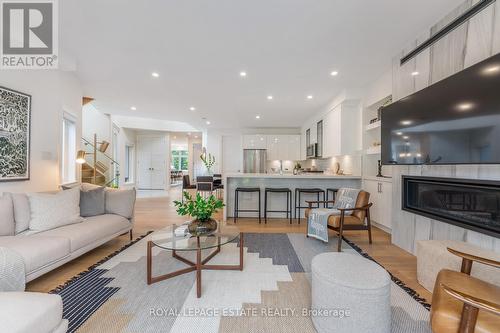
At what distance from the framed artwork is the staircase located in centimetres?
336

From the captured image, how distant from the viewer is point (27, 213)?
96.2 inches

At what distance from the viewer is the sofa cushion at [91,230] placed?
2379mm

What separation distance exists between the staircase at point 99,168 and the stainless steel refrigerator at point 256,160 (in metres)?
4.36

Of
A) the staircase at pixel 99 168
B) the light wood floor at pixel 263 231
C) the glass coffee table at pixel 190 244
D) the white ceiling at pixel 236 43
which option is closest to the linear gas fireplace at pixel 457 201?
the light wood floor at pixel 263 231

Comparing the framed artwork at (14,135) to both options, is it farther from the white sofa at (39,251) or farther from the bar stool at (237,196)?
the bar stool at (237,196)

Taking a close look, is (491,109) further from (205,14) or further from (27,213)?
(27,213)

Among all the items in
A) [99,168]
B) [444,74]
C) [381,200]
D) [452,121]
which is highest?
[444,74]

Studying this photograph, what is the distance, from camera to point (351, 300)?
1442 mm

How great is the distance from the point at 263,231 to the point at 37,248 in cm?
291

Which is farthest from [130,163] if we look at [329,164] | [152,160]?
[329,164]

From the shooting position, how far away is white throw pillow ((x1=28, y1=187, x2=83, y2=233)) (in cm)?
245

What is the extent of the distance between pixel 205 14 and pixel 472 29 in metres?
2.62

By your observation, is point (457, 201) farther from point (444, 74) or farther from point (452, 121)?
point (444, 74)

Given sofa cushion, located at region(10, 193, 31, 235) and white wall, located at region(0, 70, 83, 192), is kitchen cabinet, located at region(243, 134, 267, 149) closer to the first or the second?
white wall, located at region(0, 70, 83, 192)
